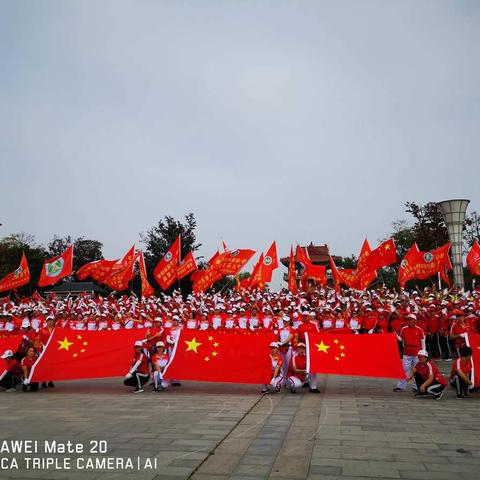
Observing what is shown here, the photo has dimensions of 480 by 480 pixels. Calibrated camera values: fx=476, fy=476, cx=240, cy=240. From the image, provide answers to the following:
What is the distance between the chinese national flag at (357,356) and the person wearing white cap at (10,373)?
710cm

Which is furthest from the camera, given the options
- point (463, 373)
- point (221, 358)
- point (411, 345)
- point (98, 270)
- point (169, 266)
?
point (169, 266)

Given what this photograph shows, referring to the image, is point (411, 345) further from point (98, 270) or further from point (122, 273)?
point (98, 270)

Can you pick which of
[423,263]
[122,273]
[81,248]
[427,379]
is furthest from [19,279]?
[81,248]

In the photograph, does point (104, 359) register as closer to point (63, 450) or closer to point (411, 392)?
point (63, 450)

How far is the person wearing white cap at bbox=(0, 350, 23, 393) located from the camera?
11.5 metres

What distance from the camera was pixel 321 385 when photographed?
38.0 feet

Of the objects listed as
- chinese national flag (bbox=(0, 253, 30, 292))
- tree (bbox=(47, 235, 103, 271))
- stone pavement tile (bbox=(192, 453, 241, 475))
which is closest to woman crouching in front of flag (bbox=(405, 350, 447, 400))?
stone pavement tile (bbox=(192, 453, 241, 475))

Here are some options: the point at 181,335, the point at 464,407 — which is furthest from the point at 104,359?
the point at 464,407

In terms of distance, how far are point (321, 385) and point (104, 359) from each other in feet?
17.2

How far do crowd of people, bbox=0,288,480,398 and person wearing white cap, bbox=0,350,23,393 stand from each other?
0.9 inches

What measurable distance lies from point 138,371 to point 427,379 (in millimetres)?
6238

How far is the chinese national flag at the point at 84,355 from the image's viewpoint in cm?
1112

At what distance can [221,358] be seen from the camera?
1082cm

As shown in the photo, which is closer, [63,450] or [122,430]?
[63,450]
